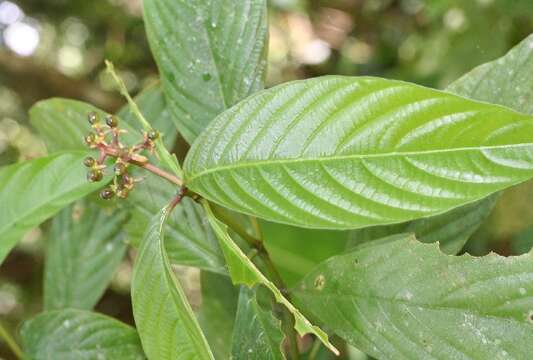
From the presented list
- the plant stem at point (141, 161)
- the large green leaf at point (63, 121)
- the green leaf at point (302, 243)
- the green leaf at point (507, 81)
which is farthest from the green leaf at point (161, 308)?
the green leaf at point (302, 243)

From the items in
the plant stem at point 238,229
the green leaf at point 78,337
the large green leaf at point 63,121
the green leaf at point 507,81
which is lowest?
the green leaf at point 78,337

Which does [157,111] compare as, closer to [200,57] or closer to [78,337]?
[200,57]

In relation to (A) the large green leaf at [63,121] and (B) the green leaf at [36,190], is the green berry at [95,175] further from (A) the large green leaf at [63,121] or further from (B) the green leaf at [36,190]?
(A) the large green leaf at [63,121]

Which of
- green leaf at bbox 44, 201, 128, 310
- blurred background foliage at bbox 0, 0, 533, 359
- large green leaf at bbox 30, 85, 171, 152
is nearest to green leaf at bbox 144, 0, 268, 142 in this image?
large green leaf at bbox 30, 85, 171, 152

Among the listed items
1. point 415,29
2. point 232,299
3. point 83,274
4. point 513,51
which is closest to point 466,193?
point 513,51

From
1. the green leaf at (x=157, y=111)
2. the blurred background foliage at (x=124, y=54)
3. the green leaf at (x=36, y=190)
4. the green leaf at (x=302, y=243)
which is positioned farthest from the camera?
the blurred background foliage at (x=124, y=54)

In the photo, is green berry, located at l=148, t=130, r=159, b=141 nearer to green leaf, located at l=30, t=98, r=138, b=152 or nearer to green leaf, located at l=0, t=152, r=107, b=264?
green leaf, located at l=0, t=152, r=107, b=264
